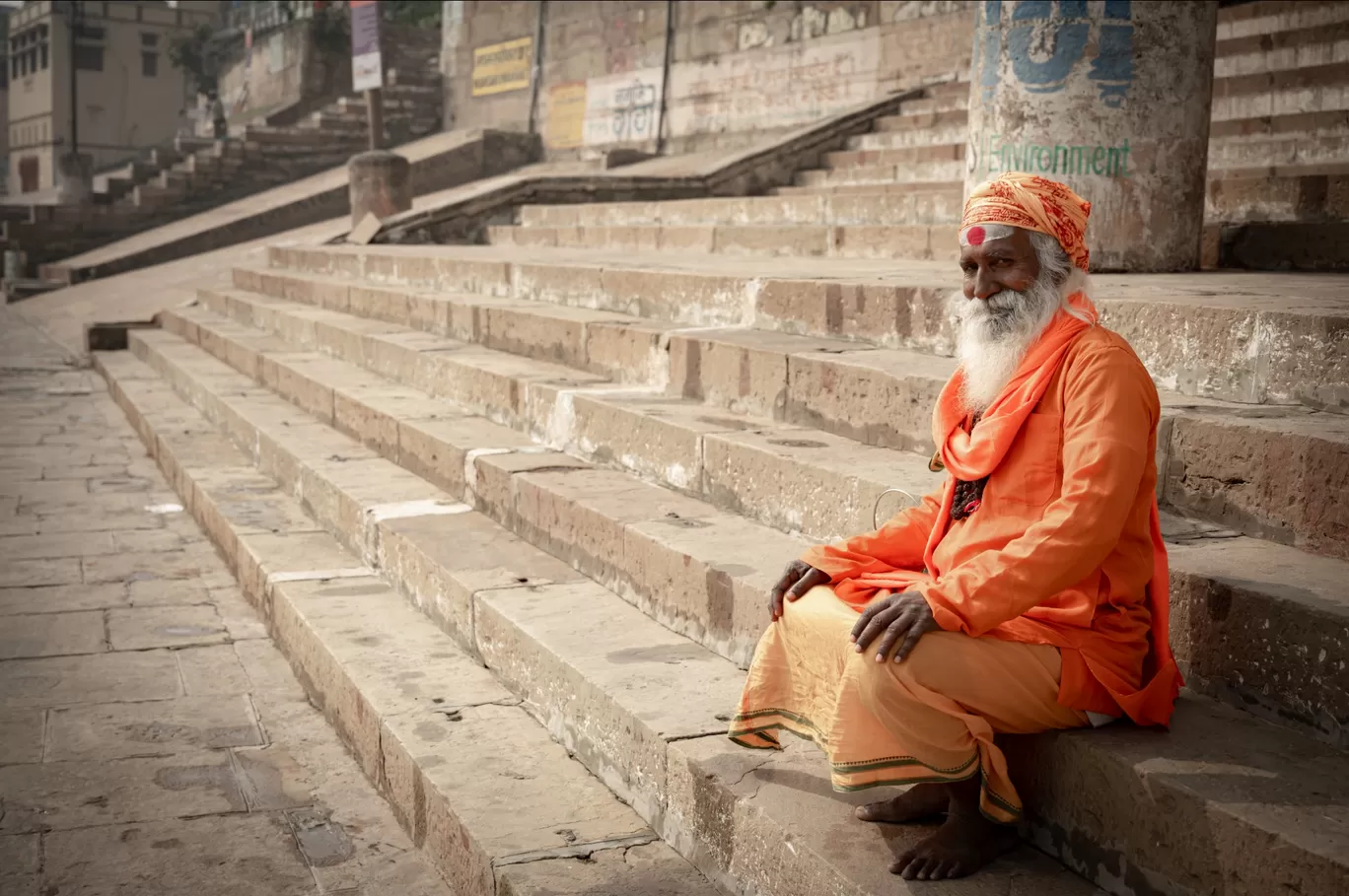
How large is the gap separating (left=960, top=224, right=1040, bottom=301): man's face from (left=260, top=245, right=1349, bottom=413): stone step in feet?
3.60

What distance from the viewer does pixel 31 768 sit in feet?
12.1

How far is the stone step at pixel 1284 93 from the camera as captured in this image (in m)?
7.35

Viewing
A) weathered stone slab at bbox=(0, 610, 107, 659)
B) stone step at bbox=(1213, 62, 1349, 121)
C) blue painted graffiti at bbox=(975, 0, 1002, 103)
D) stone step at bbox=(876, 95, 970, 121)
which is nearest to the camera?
weathered stone slab at bbox=(0, 610, 107, 659)

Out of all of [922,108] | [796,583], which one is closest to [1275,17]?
[922,108]

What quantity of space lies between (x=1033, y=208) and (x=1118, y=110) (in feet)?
9.78

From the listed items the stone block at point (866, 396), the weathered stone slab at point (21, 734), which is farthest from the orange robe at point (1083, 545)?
the weathered stone slab at point (21, 734)

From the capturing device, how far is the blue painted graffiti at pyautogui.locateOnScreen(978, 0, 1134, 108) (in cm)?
491

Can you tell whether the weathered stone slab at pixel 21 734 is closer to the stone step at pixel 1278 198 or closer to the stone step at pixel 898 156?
the stone step at pixel 1278 198

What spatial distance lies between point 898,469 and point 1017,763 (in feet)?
4.21

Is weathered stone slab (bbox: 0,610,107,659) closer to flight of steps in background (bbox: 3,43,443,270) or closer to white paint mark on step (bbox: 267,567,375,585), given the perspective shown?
white paint mark on step (bbox: 267,567,375,585)

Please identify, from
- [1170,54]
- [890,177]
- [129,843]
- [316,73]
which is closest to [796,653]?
[129,843]

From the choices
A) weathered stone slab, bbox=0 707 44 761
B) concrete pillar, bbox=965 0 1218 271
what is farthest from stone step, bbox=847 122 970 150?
weathered stone slab, bbox=0 707 44 761

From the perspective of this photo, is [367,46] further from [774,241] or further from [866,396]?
[866,396]

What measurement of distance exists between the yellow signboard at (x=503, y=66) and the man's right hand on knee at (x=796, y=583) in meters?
20.5
